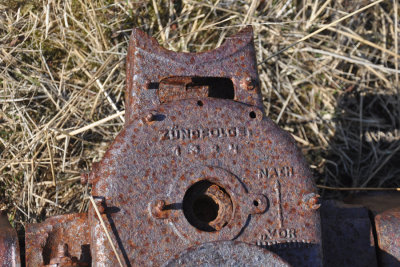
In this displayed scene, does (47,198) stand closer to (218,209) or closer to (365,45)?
(218,209)

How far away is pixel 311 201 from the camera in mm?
1757

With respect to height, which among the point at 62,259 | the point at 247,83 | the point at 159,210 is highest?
the point at 247,83

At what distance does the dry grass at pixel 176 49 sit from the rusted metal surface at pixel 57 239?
0.57 m

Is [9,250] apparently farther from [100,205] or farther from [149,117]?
[149,117]

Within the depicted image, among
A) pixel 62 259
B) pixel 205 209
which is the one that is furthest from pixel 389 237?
pixel 62 259

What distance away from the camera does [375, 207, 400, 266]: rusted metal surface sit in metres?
1.92

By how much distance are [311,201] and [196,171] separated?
0.38 metres

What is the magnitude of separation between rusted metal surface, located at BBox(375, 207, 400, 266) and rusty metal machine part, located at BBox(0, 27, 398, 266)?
1.01 ft

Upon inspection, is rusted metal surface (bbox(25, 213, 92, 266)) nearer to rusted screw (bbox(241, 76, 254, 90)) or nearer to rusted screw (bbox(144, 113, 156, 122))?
rusted screw (bbox(144, 113, 156, 122))

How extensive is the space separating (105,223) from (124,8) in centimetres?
133

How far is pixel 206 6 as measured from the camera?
2.72 meters

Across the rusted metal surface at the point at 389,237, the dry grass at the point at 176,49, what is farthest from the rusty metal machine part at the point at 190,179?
the dry grass at the point at 176,49

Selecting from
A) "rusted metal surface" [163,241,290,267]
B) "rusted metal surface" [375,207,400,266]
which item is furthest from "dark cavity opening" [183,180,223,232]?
"rusted metal surface" [375,207,400,266]

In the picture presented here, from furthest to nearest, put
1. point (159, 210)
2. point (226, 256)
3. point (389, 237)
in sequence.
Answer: point (389, 237) → point (159, 210) → point (226, 256)
